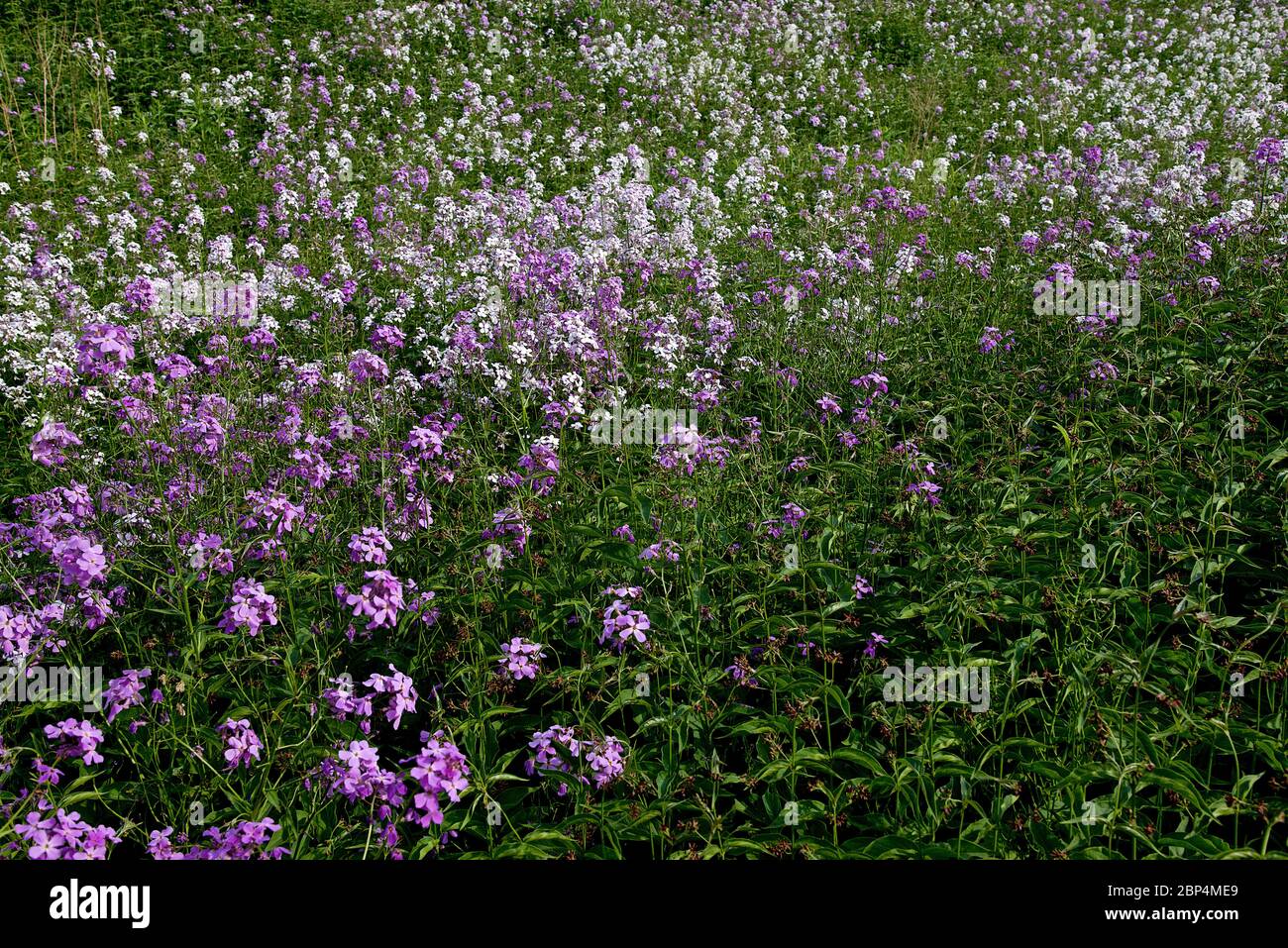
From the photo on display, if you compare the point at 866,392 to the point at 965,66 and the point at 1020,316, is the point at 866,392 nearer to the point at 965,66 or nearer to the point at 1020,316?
the point at 1020,316

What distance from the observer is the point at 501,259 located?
5695 mm

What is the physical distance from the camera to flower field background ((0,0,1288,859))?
2896 millimetres

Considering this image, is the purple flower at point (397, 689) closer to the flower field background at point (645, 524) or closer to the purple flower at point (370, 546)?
the flower field background at point (645, 524)

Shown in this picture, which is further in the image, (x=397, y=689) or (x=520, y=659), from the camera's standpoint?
(x=520, y=659)

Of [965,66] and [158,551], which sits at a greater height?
[965,66]

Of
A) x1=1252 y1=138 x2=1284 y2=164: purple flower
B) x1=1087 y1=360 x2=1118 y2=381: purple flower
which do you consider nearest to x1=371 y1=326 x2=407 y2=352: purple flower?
x1=1087 y1=360 x2=1118 y2=381: purple flower

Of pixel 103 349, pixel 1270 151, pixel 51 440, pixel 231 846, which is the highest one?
pixel 1270 151

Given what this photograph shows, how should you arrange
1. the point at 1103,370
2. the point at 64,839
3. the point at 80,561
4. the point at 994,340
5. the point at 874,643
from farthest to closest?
the point at 994,340 < the point at 1103,370 < the point at 874,643 < the point at 80,561 < the point at 64,839

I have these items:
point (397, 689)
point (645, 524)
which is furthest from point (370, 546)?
point (645, 524)

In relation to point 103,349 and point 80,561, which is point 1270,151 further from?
point 80,561

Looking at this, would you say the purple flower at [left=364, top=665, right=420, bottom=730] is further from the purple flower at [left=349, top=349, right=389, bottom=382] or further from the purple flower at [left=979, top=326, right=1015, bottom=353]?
the purple flower at [left=979, top=326, right=1015, bottom=353]

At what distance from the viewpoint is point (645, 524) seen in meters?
3.86

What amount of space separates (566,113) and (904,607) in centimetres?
907
